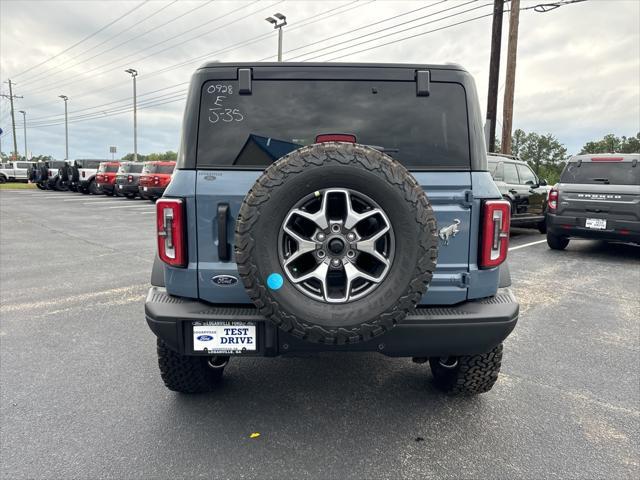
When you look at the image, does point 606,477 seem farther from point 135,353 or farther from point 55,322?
point 55,322

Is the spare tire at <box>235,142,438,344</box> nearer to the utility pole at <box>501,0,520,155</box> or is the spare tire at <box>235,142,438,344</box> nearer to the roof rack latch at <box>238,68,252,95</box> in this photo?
the roof rack latch at <box>238,68,252,95</box>

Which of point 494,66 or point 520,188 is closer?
point 520,188

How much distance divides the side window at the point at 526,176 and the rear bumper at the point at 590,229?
5.00ft

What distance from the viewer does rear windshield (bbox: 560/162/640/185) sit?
764 centimetres

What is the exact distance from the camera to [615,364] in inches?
142

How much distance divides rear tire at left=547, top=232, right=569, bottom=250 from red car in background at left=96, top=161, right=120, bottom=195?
70.8 feet

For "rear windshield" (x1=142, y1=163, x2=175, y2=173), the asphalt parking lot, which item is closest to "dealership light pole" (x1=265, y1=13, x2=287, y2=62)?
"rear windshield" (x1=142, y1=163, x2=175, y2=173)

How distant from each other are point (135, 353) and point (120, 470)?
1.55m

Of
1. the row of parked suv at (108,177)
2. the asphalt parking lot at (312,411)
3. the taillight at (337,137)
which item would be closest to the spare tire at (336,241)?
the taillight at (337,137)

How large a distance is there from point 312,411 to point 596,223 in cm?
702

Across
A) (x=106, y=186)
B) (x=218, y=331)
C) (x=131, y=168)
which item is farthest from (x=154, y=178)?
(x=218, y=331)

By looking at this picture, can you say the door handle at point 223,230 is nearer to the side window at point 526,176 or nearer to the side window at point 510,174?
the side window at point 510,174

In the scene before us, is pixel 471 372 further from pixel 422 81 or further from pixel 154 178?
pixel 154 178

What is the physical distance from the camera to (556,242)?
870 cm
